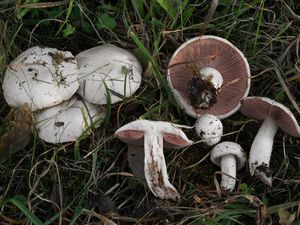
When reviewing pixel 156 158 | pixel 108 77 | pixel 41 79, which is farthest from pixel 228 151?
pixel 41 79

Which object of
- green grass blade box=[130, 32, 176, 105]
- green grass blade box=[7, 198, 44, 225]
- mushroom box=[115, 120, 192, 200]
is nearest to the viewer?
green grass blade box=[7, 198, 44, 225]

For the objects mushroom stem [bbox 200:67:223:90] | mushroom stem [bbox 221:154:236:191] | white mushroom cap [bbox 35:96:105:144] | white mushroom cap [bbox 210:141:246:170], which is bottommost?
mushroom stem [bbox 221:154:236:191]

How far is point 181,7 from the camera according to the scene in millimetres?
2352

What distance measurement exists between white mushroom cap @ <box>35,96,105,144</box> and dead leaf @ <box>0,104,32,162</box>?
0.06 m

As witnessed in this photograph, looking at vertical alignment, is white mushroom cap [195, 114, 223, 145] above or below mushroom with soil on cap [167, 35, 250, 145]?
below

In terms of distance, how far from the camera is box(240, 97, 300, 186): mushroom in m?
2.22

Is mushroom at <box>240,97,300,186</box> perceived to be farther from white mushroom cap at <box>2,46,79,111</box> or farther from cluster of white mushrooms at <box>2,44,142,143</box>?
white mushroom cap at <box>2,46,79,111</box>

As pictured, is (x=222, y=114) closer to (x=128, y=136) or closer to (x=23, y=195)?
(x=128, y=136)

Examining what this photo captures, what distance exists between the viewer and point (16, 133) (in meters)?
2.27

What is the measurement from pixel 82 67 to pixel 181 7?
21.4 inches

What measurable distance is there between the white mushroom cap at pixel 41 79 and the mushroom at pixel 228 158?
704 millimetres

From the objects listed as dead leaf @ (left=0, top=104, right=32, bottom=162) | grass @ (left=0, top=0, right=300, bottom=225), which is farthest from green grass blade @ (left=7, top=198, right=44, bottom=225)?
dead leaf @ (left=0, top=104, right=32, bottom=162)

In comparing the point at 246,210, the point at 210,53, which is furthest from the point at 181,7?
the point at 246,210

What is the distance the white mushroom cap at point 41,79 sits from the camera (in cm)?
222
